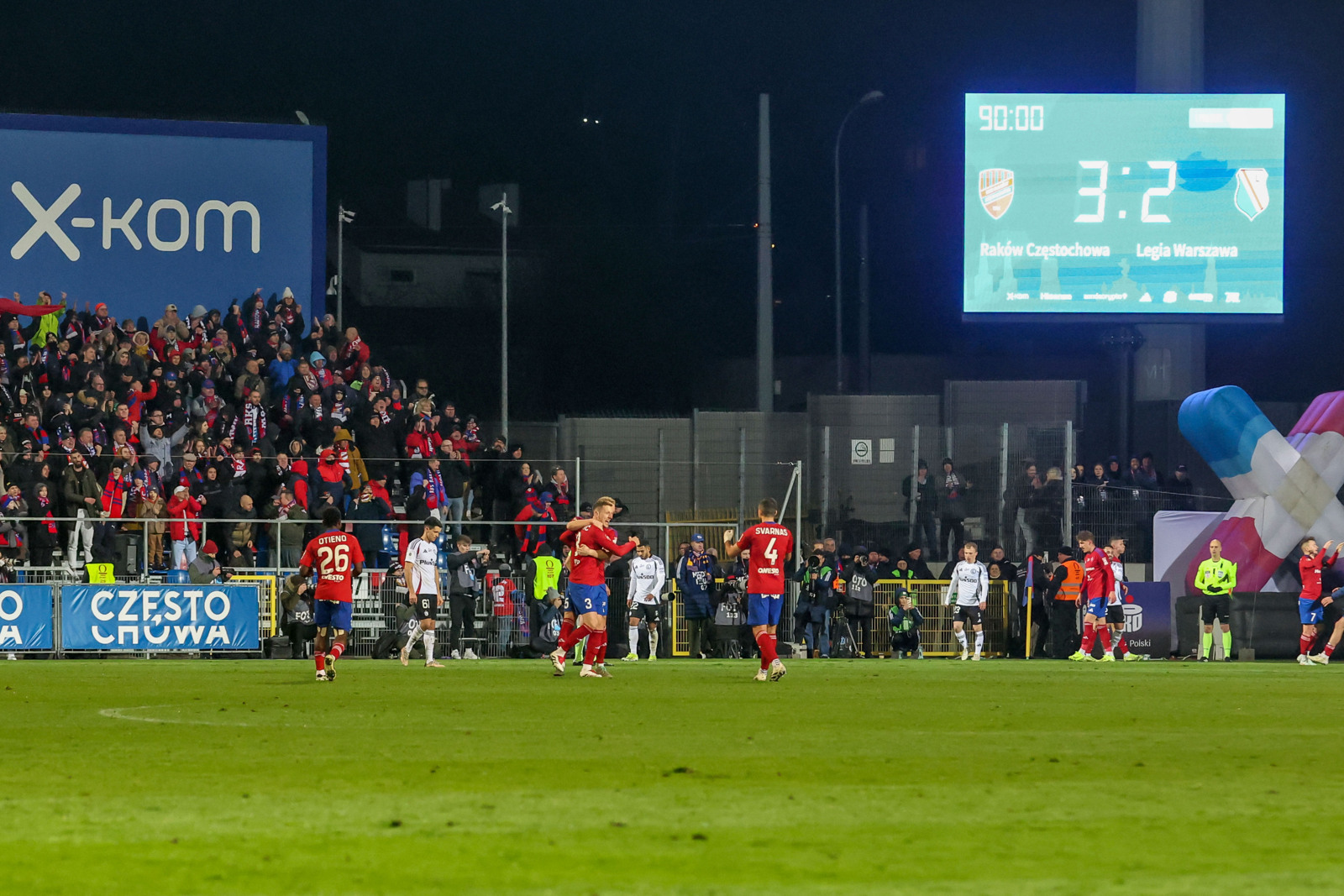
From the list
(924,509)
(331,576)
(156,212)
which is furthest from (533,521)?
(156,212)

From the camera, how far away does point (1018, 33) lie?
52188 millimetres

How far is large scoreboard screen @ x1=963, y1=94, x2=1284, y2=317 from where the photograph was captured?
3656 centimetres

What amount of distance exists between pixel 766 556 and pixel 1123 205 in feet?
66.7

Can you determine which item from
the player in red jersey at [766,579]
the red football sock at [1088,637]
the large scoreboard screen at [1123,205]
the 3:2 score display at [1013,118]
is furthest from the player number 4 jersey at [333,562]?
the 3:2 score display at [1013,118]

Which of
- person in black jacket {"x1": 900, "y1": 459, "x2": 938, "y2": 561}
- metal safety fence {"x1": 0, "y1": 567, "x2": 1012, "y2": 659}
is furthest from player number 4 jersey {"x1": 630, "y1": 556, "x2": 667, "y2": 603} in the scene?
person in black jacket {"x1": 900, "y1": 459, "x2": 938, "y2": 561}

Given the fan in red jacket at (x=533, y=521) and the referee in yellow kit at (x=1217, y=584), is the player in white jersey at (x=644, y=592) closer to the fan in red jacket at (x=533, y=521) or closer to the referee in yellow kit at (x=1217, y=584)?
the fan in red jacket at (x=533, y=521)

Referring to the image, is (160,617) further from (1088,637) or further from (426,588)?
(1088,637)

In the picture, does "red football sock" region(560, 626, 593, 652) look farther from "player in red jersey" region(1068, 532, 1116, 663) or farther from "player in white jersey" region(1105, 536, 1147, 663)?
"player in white jersey" region(1105, 536, 1147, 663)

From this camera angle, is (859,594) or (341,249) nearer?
(859,594)

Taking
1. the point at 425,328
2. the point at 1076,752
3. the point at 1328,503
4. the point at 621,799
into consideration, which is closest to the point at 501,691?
the point at 1076,752

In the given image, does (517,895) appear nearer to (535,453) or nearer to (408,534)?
(408,534)

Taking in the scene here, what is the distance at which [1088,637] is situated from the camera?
1141 inches

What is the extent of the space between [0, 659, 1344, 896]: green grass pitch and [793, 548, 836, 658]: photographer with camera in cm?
1291

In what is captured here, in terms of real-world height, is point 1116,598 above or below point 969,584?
below
